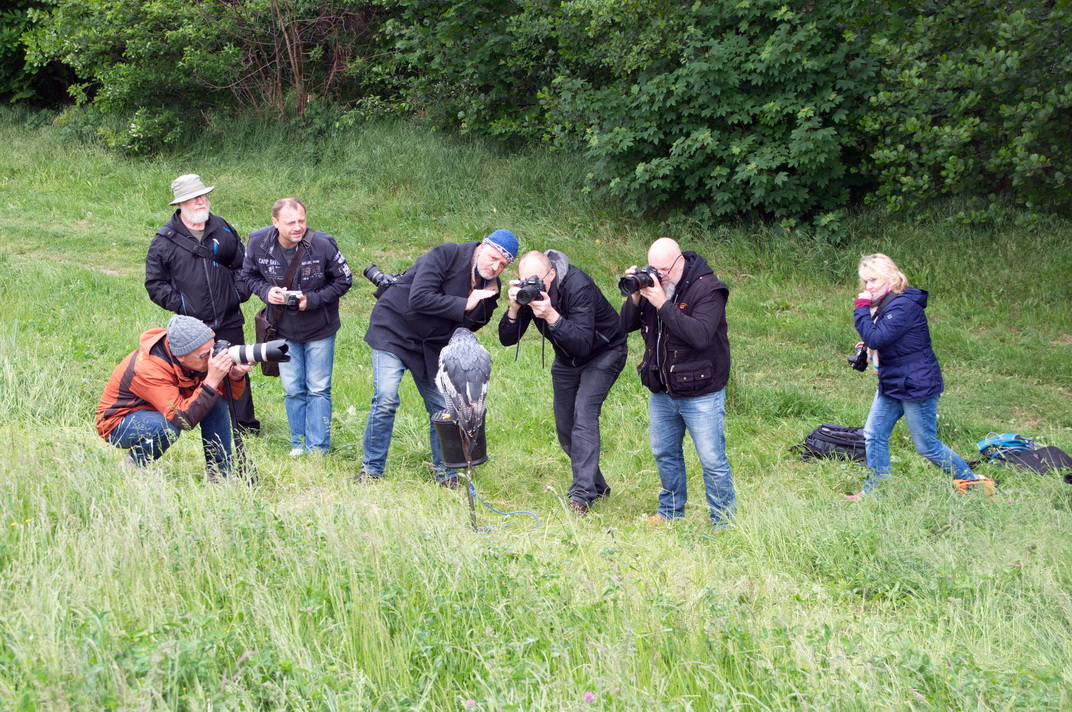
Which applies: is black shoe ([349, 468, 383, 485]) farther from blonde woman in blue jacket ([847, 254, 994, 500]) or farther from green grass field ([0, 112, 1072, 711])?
blonde woman in blue jacket ([847, 254, 994, 500])

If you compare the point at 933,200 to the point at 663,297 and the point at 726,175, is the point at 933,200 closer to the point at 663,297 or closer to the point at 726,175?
the point at 726,175

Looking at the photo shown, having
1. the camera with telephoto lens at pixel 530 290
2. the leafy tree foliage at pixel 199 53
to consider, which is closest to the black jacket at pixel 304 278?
the camera with telephoto lens at pixel 530 290

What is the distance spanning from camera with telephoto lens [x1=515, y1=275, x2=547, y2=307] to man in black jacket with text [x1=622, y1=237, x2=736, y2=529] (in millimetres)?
512

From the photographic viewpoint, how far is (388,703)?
2824mm

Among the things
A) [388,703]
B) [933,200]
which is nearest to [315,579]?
[388,703]

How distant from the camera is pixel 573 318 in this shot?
17.5 feet

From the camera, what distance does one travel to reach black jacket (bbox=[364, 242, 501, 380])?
5.51 meters

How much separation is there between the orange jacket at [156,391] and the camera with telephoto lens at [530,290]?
1655 mm

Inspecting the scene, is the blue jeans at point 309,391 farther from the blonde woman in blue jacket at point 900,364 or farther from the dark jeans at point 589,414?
the blonde woman in blue jacket at point 900,364

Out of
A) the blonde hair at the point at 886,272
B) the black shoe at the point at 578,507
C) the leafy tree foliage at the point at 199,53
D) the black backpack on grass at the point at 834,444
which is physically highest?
the leafy tree foliage at the point at 199,53

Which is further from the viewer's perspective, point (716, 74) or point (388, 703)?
point (716, 74)

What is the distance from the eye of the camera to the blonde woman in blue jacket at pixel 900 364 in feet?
18.3

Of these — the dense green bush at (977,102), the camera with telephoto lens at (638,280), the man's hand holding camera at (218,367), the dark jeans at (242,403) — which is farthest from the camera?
the dense green bush at (977,102)

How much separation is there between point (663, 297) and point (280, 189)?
1109 centimetres
